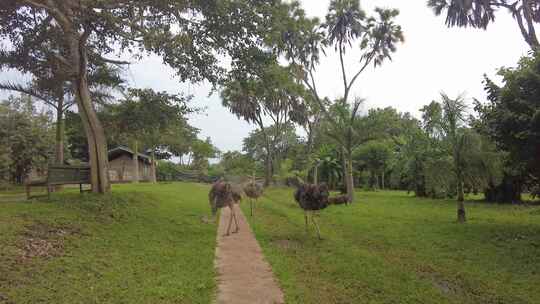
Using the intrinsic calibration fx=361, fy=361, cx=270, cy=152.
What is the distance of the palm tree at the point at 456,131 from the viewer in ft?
42.3

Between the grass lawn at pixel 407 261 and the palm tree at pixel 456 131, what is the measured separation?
1837mm

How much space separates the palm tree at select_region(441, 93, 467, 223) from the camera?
12.9m

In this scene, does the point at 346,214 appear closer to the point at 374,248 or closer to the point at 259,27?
the point at 374,248

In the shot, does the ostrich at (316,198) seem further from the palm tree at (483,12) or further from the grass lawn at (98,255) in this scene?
the palm tree at (483,12)

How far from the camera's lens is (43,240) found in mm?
7699

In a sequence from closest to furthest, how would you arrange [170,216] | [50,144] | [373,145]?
1. [170,216]
2. [50,144]
3. [373,145]

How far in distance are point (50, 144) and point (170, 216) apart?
21542mm

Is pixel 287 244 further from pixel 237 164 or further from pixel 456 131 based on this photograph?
pixel 237 164

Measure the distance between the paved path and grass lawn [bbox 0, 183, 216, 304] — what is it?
0.25m

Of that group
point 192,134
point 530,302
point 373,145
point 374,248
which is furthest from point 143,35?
point 192,134

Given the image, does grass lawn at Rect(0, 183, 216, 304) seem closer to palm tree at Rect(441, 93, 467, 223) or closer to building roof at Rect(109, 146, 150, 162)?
palm tree at Rect(441, 93, 467, 223)

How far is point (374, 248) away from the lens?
923 cm

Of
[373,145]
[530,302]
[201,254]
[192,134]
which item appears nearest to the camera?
[530,302]

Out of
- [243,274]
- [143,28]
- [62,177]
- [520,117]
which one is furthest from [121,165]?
[520,117]
